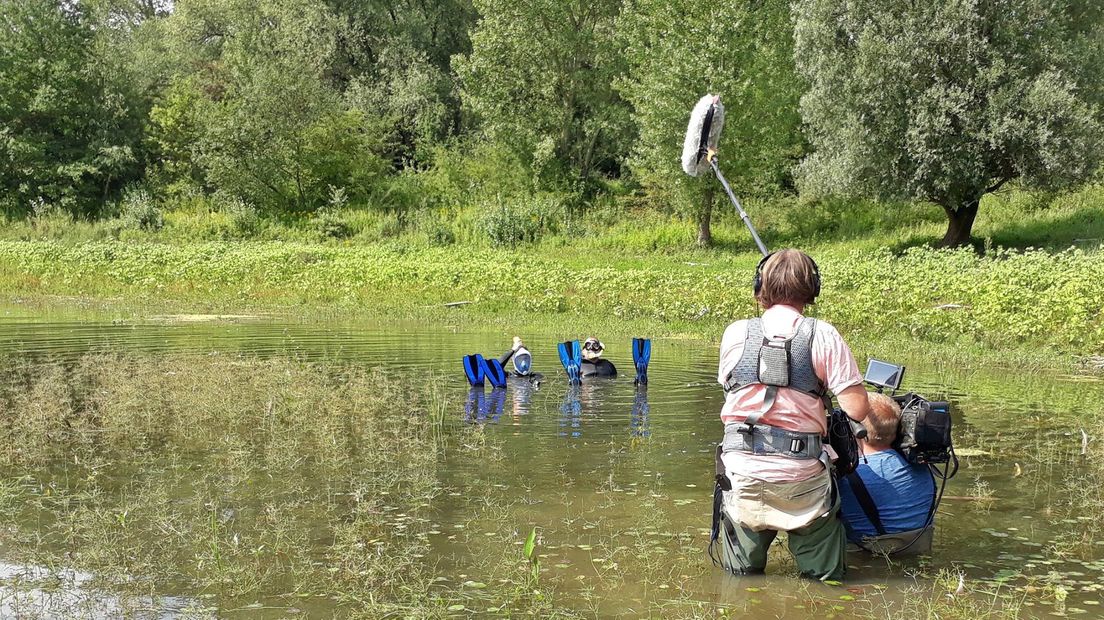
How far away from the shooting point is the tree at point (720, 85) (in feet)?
105

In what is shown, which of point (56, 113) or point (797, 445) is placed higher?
point (56, 113)

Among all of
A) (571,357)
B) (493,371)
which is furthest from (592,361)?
(493,371)

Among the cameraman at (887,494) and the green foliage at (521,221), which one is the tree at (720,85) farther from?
the cameraman at (887,494)

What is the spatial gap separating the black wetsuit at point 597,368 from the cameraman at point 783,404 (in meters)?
8.39

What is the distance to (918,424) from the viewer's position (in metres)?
6.34

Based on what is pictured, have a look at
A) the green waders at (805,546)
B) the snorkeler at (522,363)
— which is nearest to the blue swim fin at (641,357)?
the snorkeler at (522,363)

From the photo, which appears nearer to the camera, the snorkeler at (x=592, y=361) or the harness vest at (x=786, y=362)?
the harness vest at (x=786, y=362)

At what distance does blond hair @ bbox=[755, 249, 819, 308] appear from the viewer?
18.5ft

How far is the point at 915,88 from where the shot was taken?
27406 millimetres

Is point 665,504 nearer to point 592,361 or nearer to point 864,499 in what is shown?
point 864,499

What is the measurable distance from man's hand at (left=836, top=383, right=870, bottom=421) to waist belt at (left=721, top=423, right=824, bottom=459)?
0.23m

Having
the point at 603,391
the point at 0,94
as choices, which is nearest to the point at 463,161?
the point at 0,94

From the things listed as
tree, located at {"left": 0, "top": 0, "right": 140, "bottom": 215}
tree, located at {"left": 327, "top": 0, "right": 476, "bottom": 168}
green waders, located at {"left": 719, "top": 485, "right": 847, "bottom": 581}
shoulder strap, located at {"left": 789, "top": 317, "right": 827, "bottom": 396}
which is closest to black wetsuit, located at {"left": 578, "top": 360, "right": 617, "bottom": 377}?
green waders, located at {"left": 719, "top": 485, "right": 847, "bottom": 581}

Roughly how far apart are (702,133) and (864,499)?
10.0 feet
